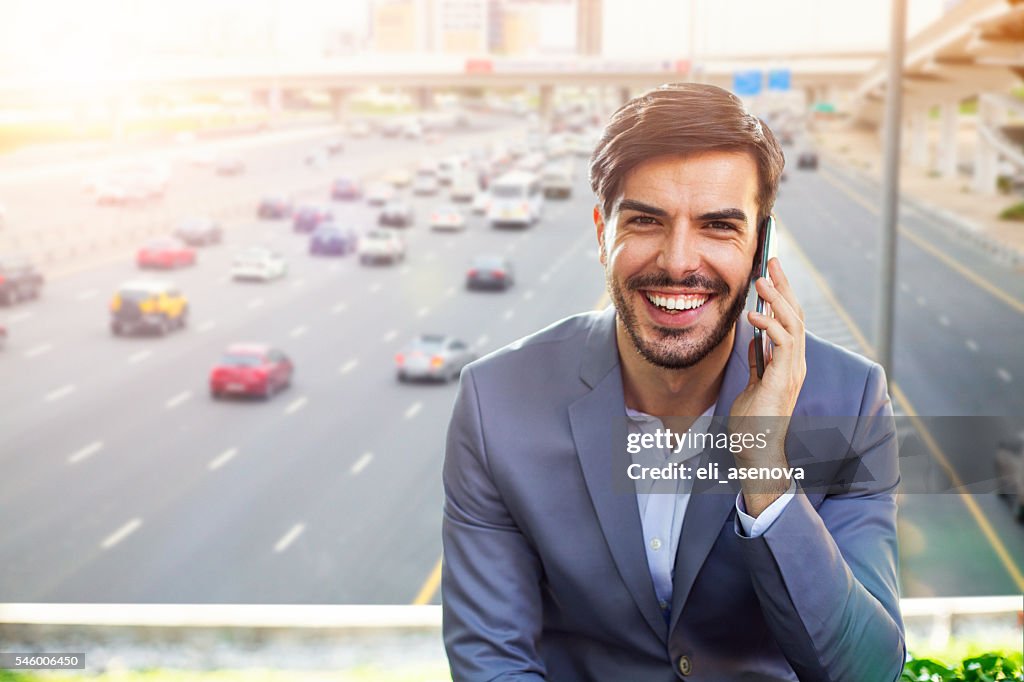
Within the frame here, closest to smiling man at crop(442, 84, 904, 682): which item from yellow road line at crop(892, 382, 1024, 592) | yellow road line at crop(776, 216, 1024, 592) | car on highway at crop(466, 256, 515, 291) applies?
yellow road line at crop(776, 216, 1024, 592)

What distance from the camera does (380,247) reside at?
65500mm

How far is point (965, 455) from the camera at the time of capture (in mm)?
33156

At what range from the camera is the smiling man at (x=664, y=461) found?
8.40 ft

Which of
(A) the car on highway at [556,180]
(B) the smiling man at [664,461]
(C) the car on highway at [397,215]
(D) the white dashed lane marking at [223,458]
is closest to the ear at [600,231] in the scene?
(B) the smiling man at [664,461]

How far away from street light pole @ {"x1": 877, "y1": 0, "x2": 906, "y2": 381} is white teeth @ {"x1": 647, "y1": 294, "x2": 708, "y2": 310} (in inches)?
339

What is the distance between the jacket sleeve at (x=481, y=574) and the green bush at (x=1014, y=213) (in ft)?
179

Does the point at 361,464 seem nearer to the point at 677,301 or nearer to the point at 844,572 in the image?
the point at 677,301

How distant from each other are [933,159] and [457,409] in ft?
276

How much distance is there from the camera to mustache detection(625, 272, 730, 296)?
262 centimetres

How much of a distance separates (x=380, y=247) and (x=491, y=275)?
31.5ft

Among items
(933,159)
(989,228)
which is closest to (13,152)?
(989,228)

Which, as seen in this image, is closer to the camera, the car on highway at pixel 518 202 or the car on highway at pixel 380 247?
the car on highway at pixel 380 247

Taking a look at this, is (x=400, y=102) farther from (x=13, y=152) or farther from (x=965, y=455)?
(x=965, y=455)

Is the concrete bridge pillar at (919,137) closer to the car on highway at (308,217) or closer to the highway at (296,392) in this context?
the highway at (296,392)
